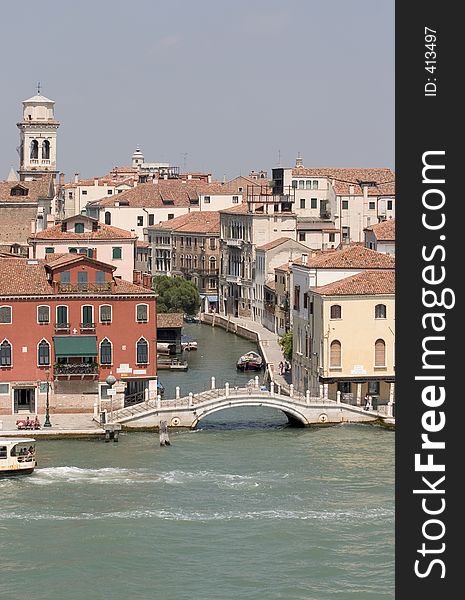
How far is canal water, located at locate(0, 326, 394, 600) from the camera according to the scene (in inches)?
862

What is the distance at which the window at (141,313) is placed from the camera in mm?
35188

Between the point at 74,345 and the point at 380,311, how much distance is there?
6.32m

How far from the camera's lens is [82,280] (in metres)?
35.3

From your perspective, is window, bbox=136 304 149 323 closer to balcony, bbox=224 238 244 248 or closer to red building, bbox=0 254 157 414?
red building, bbox=0 254 157 414

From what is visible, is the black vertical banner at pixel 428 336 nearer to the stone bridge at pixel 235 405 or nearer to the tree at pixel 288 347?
the stone bridge at pixel 235 405

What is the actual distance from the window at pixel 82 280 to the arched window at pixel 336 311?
5.08 metres

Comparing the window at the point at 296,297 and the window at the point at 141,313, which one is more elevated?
the window at the point at 296,297

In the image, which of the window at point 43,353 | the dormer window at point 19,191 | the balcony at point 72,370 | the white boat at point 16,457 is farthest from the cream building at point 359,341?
the dormer window at point 19,191

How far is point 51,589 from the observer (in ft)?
71.1

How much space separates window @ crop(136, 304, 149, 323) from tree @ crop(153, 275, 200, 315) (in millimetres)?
24350

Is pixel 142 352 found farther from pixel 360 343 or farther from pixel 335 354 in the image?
pixel 360 343

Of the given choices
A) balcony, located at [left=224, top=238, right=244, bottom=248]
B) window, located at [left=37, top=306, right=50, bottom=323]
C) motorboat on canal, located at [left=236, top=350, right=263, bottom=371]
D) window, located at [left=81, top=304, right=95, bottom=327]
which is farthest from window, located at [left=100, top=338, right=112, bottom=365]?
balcony, located at [left=224, top=238, right=244, bottom=248]

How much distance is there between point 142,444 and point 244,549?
8.66 metres

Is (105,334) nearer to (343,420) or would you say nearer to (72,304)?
(72,304)
